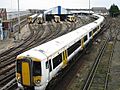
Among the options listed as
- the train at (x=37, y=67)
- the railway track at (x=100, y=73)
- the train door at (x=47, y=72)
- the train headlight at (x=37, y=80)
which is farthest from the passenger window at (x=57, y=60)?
the railway track at (x=100, y=73)

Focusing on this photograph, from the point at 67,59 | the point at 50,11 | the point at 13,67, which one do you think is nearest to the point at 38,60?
the point at 67,59

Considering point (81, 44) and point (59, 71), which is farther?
point (81, 44)

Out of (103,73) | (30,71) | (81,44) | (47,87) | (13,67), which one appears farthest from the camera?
(81,44)

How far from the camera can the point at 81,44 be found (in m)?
25.7

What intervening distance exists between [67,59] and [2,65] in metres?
6.76

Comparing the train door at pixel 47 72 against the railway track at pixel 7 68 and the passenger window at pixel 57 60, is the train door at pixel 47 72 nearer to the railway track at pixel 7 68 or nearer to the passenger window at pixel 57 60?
the passenger window at pixel 57 60

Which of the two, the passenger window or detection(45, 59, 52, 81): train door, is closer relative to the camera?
detection(45, 59, 52, 81): train door

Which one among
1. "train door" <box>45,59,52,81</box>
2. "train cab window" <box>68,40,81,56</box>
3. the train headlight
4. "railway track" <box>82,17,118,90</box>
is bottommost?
"railway track" <box>82,17,118,90</box>

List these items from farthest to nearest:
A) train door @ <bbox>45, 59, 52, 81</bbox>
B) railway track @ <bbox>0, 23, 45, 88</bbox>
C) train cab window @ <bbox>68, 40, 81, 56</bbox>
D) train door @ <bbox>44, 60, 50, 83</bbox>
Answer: train cab window @ <bbox>68, 40, 81, 56</bbox>, railway track @ <bbox>0, 23, 45, 88</bbox>, train door @ <bbox>45, 59, 52, 81</bbox>, train door @ <bbox>44, 60, 50, 83</bbox>

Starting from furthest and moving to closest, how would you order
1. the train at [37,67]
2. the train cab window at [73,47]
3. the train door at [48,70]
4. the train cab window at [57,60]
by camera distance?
the train cab window at [73,47], the train cab window at [57,60], the train door at [48,70], the train at [37,67]

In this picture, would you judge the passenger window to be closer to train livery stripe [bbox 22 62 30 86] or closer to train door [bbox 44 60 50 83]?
train door [bbox 44 60 50 83]

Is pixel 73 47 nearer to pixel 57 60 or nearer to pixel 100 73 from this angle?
pixel 100 73

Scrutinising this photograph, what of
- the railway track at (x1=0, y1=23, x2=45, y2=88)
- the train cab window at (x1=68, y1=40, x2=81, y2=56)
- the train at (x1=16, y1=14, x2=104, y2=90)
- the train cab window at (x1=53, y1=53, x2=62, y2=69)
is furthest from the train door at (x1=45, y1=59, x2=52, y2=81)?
the train cab window at (x1=68, y1=40, x2=81, y2=56)

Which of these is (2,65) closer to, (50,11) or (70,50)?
(70,50)
